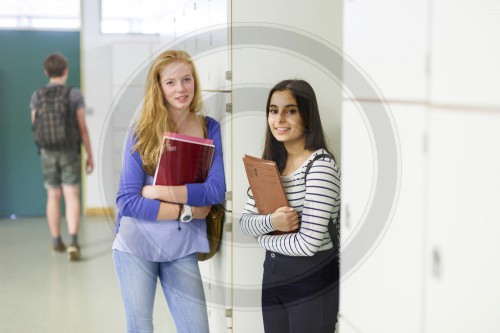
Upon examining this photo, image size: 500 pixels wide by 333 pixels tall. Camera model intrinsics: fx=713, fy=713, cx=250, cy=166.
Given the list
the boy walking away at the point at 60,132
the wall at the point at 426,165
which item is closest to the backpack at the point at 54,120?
the boy walking away at the point at 60,132

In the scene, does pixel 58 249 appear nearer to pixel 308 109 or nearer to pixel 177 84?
pixel 177 84

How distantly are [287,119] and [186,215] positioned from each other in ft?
1.93

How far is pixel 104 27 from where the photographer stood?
829 centimetres

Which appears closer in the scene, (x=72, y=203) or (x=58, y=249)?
(x=72, y=203)

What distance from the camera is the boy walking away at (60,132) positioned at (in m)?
6.13

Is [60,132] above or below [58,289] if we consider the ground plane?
above

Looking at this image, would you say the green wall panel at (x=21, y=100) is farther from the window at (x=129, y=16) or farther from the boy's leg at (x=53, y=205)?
the boy's leg at (x=53, y=205)

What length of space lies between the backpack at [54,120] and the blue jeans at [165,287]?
340 centimetres

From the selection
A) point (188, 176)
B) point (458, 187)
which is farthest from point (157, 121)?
point (458, 187)

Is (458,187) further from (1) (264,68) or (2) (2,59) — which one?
(2) (2,59)

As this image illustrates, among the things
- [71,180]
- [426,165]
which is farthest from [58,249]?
[426,165]

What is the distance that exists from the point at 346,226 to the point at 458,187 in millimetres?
638

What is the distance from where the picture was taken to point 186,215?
113 inches

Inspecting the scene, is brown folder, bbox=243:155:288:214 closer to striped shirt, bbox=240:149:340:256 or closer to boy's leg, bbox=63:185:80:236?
striped shirt, bbox=240:149:340:256
